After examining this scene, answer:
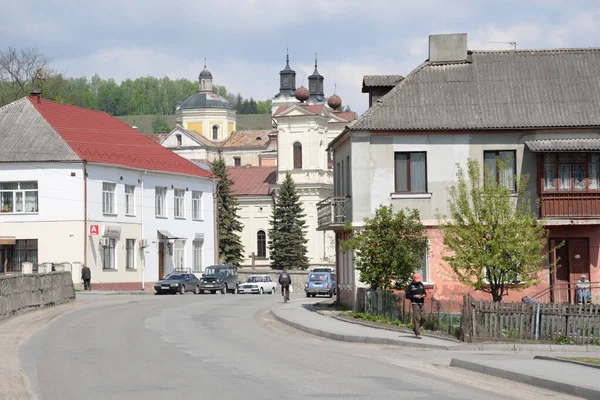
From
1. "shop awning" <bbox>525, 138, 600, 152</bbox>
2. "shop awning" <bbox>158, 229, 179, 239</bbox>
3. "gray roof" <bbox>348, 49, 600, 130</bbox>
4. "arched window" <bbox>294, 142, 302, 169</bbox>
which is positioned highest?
"arched window" <bbox>294, 142, 302, 169</bbox>

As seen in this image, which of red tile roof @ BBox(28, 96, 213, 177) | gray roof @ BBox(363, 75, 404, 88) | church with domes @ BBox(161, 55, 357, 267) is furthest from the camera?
church with domes @ BBox(161, 55, 357, 267)

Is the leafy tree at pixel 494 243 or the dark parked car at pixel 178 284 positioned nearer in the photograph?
the leafy tree at pixel 494 243

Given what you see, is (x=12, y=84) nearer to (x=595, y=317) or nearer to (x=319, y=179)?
(x=319, y=179)

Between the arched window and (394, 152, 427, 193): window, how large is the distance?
7942 centimetres

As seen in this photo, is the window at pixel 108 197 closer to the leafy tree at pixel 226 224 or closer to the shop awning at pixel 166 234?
the shop awning at pixel 166 234

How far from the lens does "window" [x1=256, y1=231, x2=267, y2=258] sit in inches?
4616

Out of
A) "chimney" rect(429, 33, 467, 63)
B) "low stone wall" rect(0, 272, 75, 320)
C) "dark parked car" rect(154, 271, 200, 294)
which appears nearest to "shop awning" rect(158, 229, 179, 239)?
"dark parked car" rect(154, 271, 200, 294)

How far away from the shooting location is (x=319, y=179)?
115 m

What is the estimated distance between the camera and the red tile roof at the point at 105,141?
65500 mm

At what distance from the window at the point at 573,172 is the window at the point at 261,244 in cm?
8188

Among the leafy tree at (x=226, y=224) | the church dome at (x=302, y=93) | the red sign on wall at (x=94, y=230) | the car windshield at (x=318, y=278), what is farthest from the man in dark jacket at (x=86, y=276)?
the church dome at (x=302, y=93)

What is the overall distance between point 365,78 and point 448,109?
12.4 feet

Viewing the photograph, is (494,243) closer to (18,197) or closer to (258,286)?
(258,286)

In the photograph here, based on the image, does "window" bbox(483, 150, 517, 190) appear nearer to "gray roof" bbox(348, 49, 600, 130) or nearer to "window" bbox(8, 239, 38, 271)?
"gray roof" bbox(348, 49, 600, 130)
